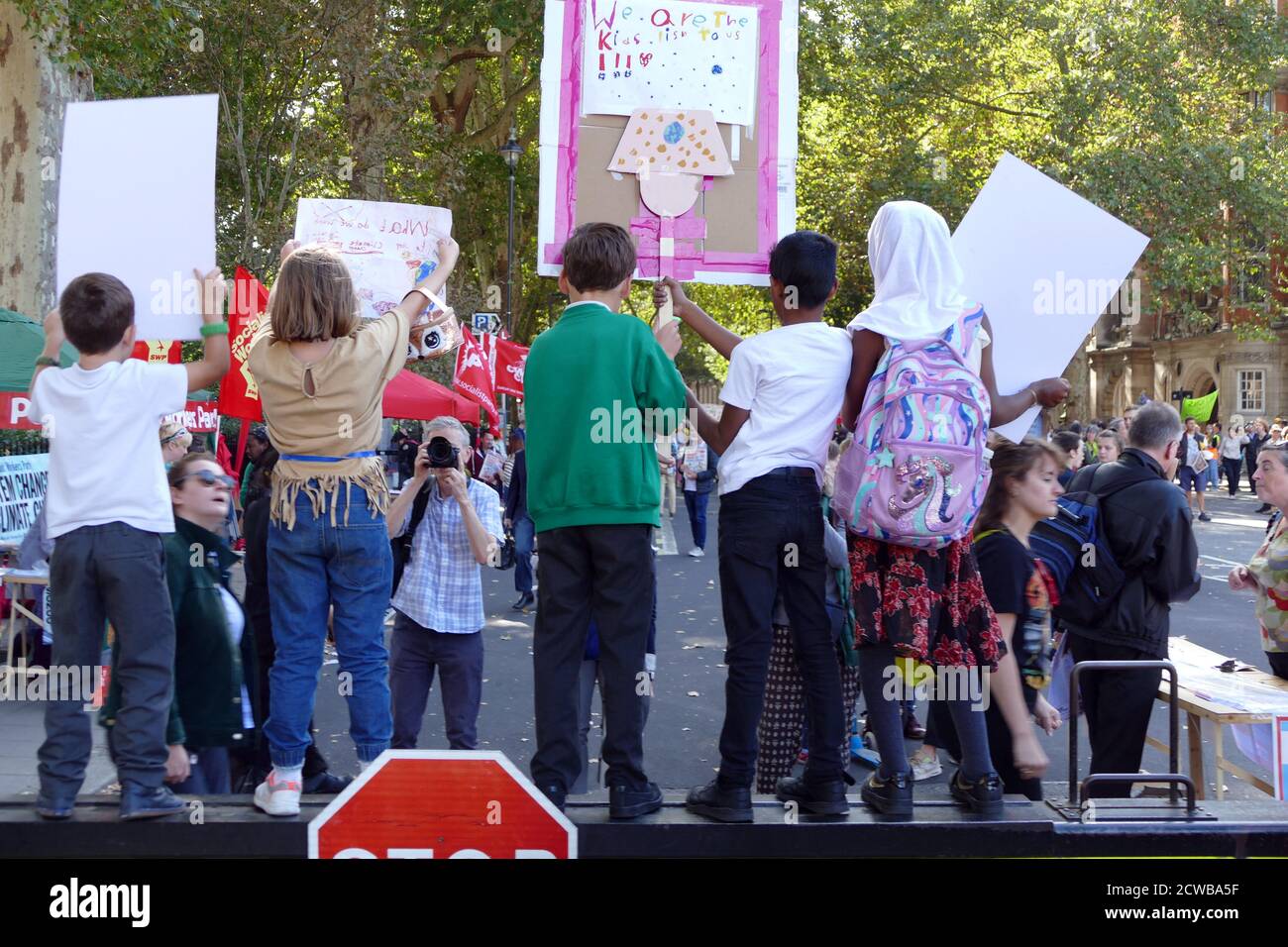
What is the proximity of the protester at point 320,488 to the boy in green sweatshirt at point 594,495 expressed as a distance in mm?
533

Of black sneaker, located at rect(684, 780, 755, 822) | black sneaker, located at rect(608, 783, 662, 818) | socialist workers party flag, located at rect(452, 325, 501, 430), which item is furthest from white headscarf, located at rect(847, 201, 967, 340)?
socialist workers party flag, located at rect(452, 325, 501, 430)

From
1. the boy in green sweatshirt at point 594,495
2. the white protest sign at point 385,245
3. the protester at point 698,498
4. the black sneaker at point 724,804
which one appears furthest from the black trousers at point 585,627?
the protester at point 698,498

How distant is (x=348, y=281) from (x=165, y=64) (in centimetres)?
1718

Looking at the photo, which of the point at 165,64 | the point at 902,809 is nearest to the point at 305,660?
the point at 902,809

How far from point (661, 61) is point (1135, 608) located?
2.79 meters

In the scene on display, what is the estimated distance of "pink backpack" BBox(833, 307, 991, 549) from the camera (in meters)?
3.80

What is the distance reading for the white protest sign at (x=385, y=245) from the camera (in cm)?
512

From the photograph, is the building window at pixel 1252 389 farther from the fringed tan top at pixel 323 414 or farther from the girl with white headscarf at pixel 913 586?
the fringed tan top at pixel 323 414

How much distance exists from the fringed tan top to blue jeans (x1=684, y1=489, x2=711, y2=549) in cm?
1309

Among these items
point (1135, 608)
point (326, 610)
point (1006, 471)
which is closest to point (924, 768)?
point (1135, 608)

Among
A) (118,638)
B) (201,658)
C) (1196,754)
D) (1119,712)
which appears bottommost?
(1196,754)

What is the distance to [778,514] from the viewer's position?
12.9 ft

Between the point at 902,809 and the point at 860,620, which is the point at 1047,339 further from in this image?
the point at 902,809

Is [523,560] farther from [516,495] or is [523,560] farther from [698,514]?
[698,514]
